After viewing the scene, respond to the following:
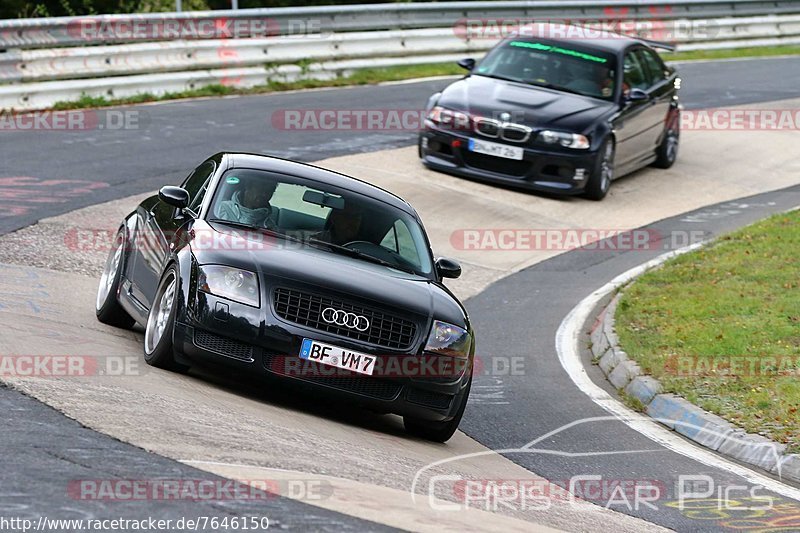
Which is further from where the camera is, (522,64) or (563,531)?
(522,64)

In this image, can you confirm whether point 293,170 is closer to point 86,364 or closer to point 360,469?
point 86,364

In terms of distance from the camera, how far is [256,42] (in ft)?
Answer: 71.5

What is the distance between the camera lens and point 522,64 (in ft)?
57.8

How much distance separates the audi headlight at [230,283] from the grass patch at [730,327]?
3356 millimetres

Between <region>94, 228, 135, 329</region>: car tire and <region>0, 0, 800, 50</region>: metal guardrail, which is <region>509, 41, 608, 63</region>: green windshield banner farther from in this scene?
<region>94, 228, 135, 329</region>: car tire

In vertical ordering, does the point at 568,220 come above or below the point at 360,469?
below

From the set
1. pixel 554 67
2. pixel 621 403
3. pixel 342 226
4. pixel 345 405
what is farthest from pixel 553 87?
pixel 345 405

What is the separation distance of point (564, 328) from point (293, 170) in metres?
3.82

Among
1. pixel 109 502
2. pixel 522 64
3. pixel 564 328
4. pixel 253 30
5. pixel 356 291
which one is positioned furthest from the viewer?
pixel 253 30

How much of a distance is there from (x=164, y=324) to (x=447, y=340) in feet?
5.43

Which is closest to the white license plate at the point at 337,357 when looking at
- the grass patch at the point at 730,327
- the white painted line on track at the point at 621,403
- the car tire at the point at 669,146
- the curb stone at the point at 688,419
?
the white painted line on track at the point at 621,403

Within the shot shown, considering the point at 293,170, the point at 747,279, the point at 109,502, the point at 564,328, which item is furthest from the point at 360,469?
the point at 747,279

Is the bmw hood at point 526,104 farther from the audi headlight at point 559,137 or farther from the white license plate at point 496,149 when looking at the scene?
the white license plate at point 496,149

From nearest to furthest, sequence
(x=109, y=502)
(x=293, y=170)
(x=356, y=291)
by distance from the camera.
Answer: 1. (x=109, y=502)
2. (x=356, y=291)
3. (x=293, y=170)
